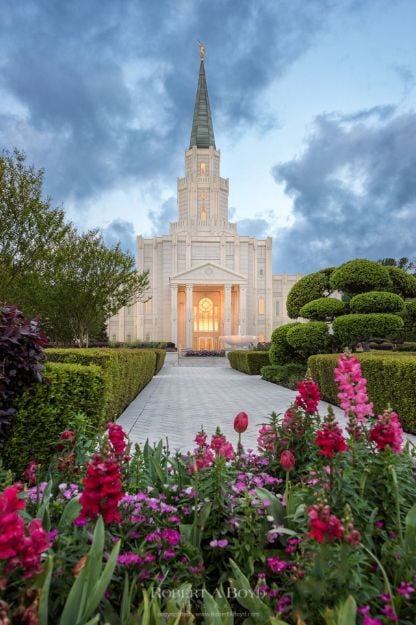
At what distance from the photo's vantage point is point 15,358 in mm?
4168

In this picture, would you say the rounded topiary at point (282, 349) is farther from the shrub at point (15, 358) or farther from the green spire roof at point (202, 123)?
the green spire roof at point (202, 123)

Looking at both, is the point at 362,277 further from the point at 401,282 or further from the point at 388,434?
the point at 388,434

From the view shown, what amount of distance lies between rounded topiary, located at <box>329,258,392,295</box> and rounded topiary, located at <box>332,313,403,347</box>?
4.73ft

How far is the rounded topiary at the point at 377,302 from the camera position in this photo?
43.7 feet

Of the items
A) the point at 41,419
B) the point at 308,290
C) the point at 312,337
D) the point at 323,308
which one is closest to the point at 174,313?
the point at 308,290

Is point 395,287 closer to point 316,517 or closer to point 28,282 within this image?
point 28,282

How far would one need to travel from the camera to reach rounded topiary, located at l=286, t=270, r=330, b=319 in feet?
53.3

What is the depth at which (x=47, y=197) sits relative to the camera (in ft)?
50.9

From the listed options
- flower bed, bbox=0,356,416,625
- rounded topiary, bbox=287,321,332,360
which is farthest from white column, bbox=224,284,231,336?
flower bed, bbox=0,356,416,625

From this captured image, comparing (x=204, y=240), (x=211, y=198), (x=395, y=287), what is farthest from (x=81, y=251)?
(x=211, y=198)

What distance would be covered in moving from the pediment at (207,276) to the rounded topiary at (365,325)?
3637 centimetres

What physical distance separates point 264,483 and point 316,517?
1.51 meters

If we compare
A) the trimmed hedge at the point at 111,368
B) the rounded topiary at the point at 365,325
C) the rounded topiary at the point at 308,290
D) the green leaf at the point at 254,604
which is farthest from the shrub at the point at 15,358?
the rounded topiary at the point at 308,290

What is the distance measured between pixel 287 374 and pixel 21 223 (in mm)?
10875
